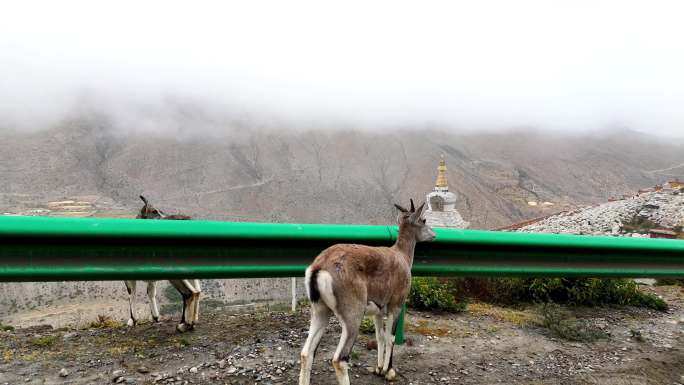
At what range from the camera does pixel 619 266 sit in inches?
189

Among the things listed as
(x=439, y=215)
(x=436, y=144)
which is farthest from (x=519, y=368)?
(x=436, y=144)

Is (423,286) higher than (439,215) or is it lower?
higher

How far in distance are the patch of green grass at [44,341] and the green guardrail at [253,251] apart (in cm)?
136

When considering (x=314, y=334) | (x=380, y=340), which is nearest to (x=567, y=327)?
(x=380, y=340)

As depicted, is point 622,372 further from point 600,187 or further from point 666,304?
point 600,187

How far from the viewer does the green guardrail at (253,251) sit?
3047 millimetres

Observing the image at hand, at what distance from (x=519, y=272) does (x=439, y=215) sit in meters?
41.4

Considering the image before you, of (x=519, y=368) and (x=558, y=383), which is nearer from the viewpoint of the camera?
(x=558, y=383)

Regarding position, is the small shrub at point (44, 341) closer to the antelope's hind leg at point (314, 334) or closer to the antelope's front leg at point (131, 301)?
the antelope's front leg at point (131, 301)

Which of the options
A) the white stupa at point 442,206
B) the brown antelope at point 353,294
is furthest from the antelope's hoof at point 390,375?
the white stupa at point 442,206

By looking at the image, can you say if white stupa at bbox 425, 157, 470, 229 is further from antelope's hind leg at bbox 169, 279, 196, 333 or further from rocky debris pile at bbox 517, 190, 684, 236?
antelope's hind leg at bbox 169, 279, 196, 333

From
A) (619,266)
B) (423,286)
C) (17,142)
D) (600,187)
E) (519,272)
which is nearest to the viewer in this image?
(519,272)

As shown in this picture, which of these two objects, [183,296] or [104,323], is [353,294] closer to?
[183,296]

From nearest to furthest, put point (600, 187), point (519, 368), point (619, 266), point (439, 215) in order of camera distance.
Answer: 1. point (519, 368)
2. point (619, 266)
3. point (439, 215)
4. point (600, 187)
